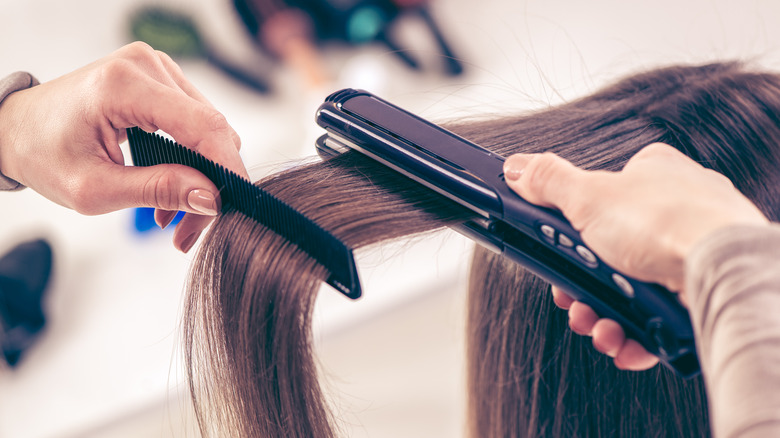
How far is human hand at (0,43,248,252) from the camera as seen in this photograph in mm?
524

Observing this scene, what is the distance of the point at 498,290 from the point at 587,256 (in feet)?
0.80

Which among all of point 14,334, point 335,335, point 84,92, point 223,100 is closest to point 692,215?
point 84,92

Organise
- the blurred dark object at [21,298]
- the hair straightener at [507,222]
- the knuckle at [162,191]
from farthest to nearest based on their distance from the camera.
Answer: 1. the blurred dark object at [21,298]
2. the knuckle at [162,191]
3. the hair straightener at [507,222]

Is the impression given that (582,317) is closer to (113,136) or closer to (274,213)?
(274,213)

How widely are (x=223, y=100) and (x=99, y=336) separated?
41cm

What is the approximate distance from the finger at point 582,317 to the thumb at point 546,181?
0.10 metres

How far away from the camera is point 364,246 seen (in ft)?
1.37

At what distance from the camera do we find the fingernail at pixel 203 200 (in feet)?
1.56

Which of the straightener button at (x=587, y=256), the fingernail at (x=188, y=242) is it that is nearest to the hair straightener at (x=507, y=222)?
the straightener button at (x=587, y=256)

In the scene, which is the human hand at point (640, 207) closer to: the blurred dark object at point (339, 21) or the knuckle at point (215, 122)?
the knuckle at point (215, 122)

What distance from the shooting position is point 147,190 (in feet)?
1.71

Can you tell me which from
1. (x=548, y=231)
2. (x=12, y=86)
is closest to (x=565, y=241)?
(x=548, y=231)

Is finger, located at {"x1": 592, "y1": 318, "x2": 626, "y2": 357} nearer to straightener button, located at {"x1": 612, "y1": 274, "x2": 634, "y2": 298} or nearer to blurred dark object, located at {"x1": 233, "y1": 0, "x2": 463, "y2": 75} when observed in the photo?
straightener button, located at {"x1": 612, "y1": 274, "x2": 634, "y2": 298}

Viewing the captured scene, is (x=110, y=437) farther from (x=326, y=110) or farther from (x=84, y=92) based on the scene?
(x=326, y=110)
